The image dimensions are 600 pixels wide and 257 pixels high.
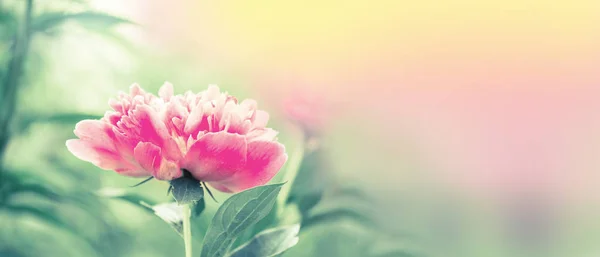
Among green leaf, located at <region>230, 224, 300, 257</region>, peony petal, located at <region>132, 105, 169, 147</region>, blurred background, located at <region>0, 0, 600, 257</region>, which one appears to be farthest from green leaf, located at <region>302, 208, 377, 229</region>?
peony petal, located at <region>132, 105, 169, 147</region>

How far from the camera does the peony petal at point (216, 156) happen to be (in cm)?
38

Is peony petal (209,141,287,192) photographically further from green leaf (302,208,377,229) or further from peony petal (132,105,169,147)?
green leaf (302,208,377,229)

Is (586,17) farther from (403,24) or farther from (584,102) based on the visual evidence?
(403,24)

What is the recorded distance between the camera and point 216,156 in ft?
1.26

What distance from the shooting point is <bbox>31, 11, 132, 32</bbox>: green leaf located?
0.59m

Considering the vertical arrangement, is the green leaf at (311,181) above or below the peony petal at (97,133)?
below

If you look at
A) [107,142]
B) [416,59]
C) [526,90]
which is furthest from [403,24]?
[107,142]

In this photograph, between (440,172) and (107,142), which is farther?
(440,172)

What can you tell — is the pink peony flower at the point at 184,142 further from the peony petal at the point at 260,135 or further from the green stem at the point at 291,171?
the green stem at the point at 291,171

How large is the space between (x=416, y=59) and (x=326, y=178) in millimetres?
162

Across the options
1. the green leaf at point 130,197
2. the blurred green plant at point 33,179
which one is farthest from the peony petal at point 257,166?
the blurred green plant at point 33,179

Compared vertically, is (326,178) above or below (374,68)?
below

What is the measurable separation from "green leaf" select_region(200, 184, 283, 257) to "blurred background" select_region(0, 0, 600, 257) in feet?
0.52

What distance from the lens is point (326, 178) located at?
0.63 meters
